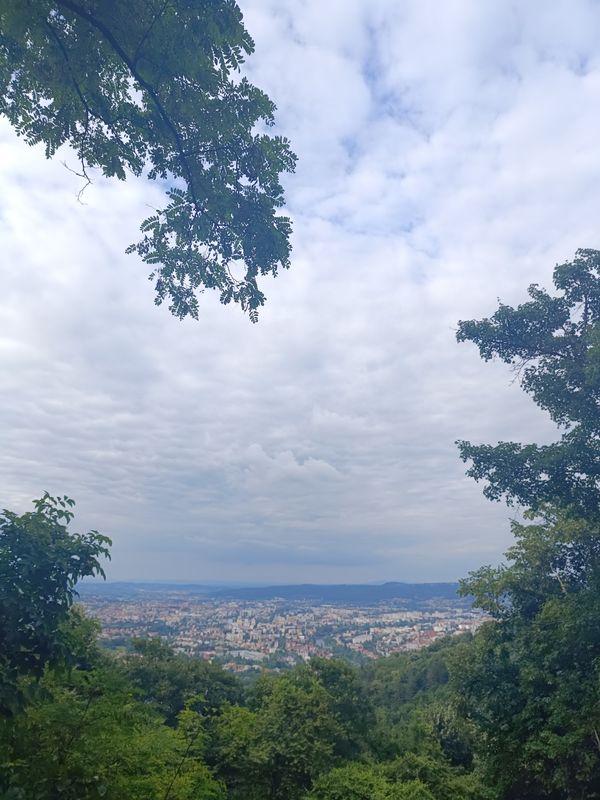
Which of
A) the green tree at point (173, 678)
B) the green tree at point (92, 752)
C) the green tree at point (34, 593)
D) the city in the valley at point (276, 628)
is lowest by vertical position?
the city in the valley at point (276, 628)

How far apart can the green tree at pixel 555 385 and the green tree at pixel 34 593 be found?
6.91 metres

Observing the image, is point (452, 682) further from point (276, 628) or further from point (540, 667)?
point (276, 628)

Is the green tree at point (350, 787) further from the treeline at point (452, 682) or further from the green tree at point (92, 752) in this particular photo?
the green tree at point (92, 752)

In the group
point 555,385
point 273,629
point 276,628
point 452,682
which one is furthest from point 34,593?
point 276,628

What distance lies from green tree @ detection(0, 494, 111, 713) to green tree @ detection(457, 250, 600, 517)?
22.7ft

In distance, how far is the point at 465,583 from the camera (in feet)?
51.7

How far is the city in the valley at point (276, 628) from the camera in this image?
2381 inches

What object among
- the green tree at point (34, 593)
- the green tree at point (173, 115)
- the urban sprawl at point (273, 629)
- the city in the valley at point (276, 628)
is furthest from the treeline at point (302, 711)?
the urban sprawl at point (273, 629)

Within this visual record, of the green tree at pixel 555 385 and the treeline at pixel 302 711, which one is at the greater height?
the green tree at pixel 555 385

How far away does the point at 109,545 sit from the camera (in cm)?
503

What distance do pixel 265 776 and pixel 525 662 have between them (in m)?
10.6

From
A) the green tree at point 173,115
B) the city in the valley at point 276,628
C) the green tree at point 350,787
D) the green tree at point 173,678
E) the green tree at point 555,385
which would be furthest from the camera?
the city in the valley at point 276,628

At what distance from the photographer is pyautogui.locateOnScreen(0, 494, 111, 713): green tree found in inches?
168

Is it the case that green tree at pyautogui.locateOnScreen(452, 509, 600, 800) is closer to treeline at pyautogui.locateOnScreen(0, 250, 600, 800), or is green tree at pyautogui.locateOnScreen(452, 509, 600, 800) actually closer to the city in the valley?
treeline at pyautogui.locateOnScreen(0, 250, 600, 800)
